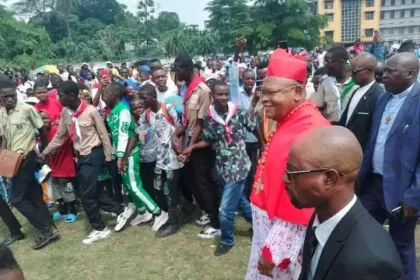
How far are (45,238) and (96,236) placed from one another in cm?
60

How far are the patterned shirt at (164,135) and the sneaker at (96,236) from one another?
3.62 ft

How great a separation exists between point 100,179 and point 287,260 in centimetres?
361

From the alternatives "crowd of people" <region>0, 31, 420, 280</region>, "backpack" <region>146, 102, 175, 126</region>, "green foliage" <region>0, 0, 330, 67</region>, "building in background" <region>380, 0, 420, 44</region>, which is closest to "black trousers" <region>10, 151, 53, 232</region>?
"crowd of people" <region>0, 31, 420, 280</region>

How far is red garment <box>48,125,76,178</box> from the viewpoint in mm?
5109

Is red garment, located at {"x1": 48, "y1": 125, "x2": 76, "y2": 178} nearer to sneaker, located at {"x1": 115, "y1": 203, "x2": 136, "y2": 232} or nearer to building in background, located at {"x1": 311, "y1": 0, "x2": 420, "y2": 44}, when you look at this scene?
sneaker, located at {"x1": 115, "y1": 203, "x2": 136, "y2": 232}

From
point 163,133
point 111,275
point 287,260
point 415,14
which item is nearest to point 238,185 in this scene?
point 163,133

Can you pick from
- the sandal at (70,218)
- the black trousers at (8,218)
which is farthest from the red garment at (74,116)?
the sandal at (70,218)

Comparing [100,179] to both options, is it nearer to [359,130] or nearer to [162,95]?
[162,95]

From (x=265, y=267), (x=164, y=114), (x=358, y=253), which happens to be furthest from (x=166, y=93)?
(x=358, y=253)

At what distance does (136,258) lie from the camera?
14.0 feet

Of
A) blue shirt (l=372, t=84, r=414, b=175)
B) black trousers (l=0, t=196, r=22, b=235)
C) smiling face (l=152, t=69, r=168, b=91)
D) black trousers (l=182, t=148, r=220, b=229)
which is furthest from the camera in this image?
smiling face (l=152, t=69, r=168, b=91)

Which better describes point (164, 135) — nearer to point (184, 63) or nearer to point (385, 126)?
point (184, 63)

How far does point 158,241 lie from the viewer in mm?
4582

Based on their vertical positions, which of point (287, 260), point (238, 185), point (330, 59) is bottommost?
point (238, 185)
